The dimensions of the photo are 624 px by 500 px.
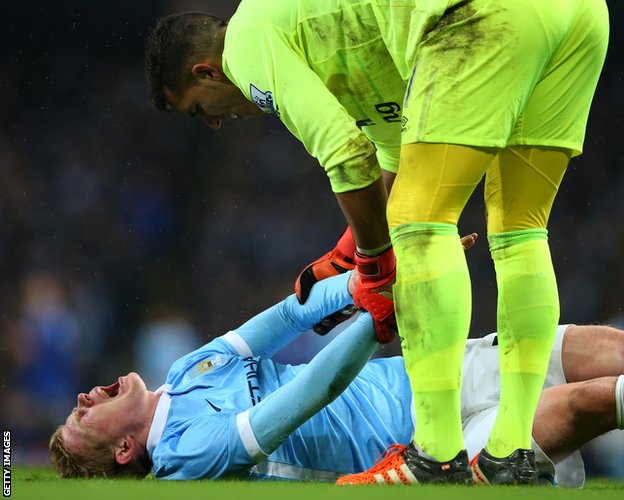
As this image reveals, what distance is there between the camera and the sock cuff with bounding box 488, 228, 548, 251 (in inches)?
88.2

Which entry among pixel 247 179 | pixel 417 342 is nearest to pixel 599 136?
pixel 247 179

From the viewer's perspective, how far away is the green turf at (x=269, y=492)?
1.82 metres

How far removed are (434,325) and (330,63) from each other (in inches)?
31.6

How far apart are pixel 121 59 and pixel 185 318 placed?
165 cm

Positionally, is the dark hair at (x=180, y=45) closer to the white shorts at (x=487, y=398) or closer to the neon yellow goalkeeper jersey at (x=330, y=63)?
the neon yellow goalkeeper jersey at (x=330, y=63)

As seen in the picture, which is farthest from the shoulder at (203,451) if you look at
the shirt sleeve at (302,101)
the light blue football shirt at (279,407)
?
the shirt sleeve at (302,101)

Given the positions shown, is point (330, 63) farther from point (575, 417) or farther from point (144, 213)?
point (144, 213)

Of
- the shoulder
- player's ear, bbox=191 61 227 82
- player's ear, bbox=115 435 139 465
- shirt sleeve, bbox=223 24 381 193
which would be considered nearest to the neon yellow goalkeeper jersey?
shirt sleeve, bbox=223 24 381 193

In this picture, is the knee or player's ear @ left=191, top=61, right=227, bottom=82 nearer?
the knee

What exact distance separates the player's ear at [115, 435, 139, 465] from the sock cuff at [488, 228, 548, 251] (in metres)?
1.30

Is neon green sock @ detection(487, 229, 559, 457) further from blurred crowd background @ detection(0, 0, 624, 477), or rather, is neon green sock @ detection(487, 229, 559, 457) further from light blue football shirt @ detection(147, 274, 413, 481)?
blurred crowd background @ detection(0, 0, 624, 477)

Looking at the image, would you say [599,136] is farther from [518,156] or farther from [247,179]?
[518,156]

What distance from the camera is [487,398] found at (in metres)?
2.88

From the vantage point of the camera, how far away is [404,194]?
2029 millimetres
